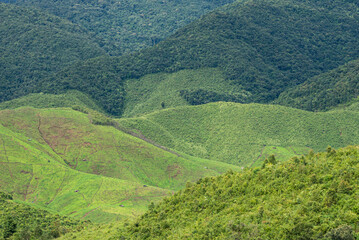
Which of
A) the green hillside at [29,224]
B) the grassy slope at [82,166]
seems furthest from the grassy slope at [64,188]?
the green hillside at [29,224]

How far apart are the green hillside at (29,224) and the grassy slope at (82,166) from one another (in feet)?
58.7

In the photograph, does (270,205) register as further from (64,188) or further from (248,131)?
(248,131)

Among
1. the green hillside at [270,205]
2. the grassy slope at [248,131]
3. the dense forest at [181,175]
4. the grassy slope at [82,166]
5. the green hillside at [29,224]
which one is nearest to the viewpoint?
the green hillside at [270,205]

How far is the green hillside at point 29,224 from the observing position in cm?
6275

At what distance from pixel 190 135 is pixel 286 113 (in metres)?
42.8

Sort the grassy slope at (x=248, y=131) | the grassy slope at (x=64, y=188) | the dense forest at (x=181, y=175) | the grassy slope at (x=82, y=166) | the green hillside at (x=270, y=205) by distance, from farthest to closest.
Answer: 1. the grassy slope at (x=248, y=131)
2. the grassy slope at (x=82, y=166)
3. the grassy slope at (x=64, y=188)
4. the dense forest at (x=181, y=175)
5. the green hillside at (x=270, y=205)

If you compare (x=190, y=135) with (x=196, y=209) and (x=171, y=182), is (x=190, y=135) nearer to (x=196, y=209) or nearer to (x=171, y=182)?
(x=171, y=182)

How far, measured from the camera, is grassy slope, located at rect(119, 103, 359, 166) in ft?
538

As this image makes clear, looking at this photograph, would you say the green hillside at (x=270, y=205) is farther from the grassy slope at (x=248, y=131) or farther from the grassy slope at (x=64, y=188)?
the grassy slope at (x=248, y=131)

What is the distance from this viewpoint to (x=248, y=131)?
17450 cm

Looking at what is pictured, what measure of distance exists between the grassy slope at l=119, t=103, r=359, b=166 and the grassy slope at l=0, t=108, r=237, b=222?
81.6 ft

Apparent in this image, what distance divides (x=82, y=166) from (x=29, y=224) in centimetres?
5695

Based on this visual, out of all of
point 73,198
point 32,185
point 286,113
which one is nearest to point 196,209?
point 73,198

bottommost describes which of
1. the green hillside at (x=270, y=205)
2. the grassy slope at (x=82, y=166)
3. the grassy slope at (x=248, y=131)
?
the grassy slope at (x=248, y=131)
